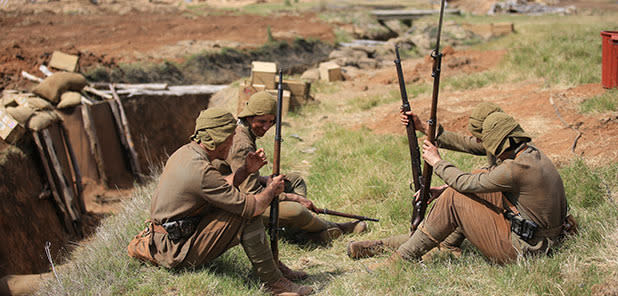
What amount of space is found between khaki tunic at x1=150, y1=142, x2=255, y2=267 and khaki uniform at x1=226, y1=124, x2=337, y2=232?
66 centimetres

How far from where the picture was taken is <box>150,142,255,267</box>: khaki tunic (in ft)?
11.2

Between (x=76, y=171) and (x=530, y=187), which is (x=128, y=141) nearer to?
(x=76, y=171)

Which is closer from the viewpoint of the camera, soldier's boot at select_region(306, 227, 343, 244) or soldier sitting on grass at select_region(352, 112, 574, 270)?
soldier sitting on grass at select_region(352, 112, 574, 270)

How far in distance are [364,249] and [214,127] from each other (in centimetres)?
175

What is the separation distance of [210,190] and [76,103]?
7.31 meters

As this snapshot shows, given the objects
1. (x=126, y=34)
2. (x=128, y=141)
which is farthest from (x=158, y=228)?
(x=126, y=34)

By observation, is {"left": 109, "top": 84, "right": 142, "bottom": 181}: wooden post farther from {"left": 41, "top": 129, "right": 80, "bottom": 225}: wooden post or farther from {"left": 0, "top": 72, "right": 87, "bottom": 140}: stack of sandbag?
{"left": 41, "top": 129, "right": 80, "bottom": 225}: wooden post

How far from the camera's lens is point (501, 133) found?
341 centimetres

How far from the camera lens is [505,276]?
3449mm

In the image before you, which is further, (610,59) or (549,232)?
(610,59)

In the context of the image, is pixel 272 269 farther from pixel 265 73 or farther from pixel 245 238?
pixel 265 73

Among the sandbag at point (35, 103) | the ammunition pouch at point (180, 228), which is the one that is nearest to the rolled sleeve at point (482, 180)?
the ammunition pouch at point (180, 228)

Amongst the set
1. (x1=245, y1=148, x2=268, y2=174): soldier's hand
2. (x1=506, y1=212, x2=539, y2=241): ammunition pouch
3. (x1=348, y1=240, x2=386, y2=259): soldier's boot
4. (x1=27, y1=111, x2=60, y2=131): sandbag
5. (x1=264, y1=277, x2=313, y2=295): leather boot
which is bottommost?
(x1=348, y1=240, x2=386, y2=259): soldier's boot

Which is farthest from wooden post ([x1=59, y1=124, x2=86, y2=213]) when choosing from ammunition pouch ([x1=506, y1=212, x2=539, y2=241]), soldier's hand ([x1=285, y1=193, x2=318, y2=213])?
ammunition pouch ([x1=506, y1=212, x2=539, y2=241])
